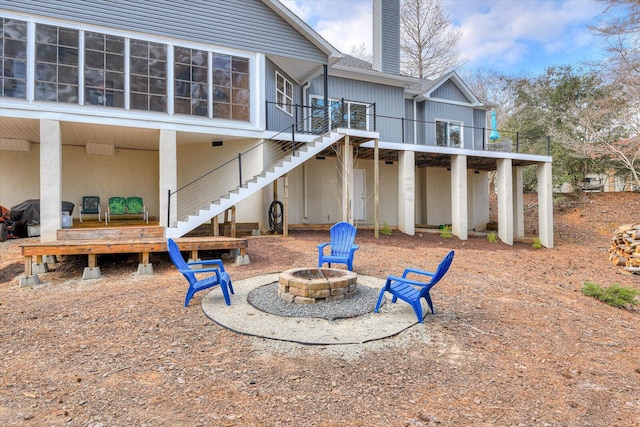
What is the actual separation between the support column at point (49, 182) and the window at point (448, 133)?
583 inches

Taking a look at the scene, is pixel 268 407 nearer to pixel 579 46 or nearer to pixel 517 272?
pixel 517 272

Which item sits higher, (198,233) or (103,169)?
(103,169)

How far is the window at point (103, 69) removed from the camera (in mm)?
9281

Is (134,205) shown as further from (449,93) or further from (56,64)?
(449,93)

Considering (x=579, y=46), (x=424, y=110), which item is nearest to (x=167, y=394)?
(x=424, y=110)

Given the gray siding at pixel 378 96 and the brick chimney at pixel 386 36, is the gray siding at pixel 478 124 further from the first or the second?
the brick chimney at pixel 386 36

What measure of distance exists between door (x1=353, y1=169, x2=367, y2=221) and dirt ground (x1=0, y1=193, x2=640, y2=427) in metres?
8.87

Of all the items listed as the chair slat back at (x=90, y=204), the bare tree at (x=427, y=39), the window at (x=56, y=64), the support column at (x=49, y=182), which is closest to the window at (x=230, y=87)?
the window at (x=56, y=64)

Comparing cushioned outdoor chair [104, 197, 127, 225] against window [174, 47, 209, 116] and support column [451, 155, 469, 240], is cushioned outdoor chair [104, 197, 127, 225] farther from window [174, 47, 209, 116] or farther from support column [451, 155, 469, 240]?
support column [451, 155, 469, 240]

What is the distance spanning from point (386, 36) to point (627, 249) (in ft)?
38.4

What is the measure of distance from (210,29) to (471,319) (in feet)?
33.5

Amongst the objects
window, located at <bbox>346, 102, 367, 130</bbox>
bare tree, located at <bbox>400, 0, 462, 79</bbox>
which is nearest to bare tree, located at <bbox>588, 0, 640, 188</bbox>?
bare tree, located at <bbox>400, 0, 462, 79</bbox>

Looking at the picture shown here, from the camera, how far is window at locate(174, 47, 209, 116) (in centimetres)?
1023

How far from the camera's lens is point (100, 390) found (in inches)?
115
